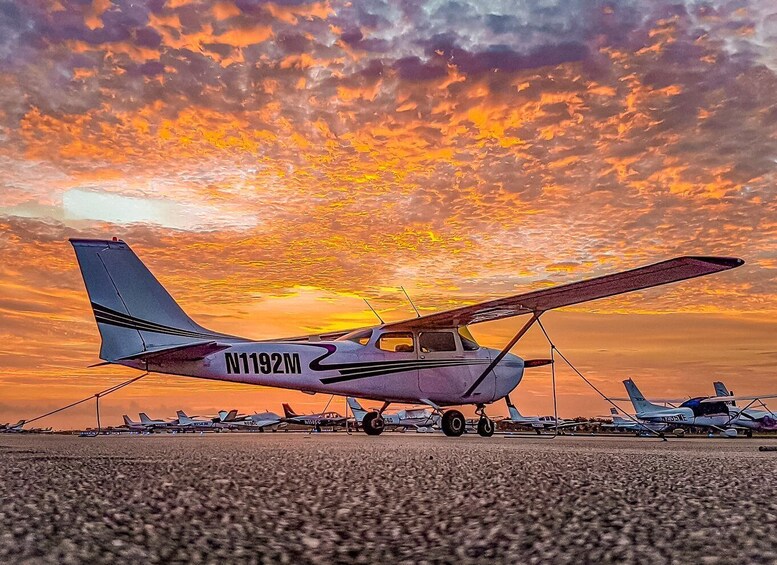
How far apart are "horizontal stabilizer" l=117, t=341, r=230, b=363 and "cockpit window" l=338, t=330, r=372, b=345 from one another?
10.0ft

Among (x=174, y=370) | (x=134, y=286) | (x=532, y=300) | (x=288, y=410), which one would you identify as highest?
(x=134, y=286)

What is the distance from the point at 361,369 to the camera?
1459 centimetres

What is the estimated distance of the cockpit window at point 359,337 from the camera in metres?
15.0

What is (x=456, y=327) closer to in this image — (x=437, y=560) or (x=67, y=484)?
(x=67, y=484)

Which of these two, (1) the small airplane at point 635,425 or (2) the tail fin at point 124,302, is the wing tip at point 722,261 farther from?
(1) the small airplane at point 635,425

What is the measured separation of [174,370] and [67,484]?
9229 millimetres

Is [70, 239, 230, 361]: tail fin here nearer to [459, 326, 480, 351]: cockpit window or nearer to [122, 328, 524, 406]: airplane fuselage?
[122, 328, 524, 406]: airplane fuselage

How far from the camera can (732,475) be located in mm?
5098

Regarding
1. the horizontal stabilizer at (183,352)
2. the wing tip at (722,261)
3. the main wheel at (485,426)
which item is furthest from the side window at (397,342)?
the wing tip at (722,261)

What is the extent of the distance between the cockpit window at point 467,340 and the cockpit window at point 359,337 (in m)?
2.40

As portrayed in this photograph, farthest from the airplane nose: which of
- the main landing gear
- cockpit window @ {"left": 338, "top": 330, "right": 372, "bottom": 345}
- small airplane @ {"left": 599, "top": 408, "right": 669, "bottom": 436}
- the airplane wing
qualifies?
small airplane @ {"left": 599, "top": 408, "right": 669, "bottom": 436}

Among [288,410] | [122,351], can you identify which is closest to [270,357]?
[122,351]

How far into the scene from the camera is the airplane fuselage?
13.2 metres

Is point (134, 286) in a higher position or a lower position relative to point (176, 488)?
higher
